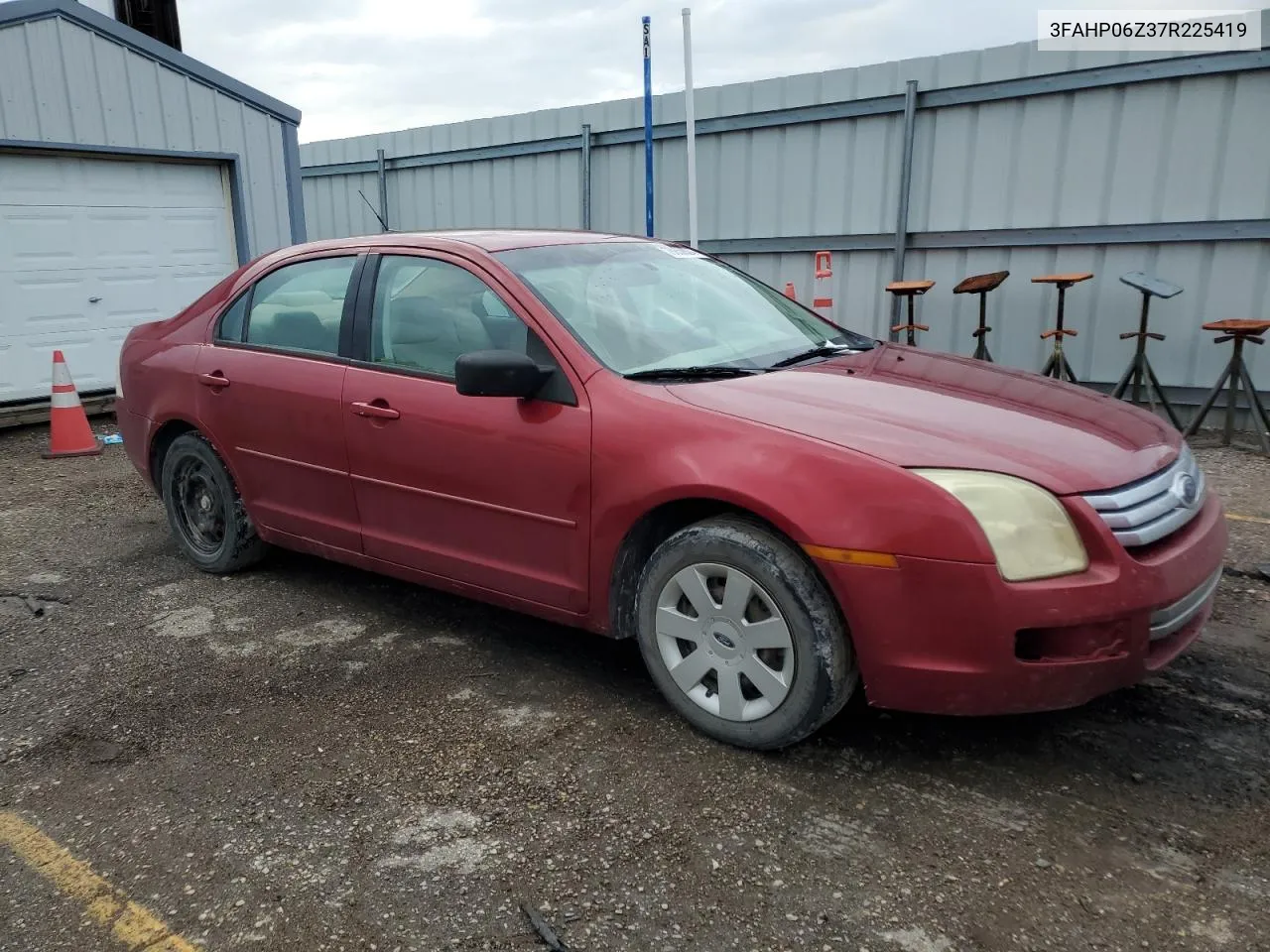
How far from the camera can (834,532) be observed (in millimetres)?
2561

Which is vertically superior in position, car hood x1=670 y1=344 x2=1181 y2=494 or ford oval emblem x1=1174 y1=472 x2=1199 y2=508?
car hood x1=670 y1=344 x2=1181 y2=494

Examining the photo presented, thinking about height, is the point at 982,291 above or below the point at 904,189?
below

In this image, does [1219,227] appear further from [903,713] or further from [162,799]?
[162,799]

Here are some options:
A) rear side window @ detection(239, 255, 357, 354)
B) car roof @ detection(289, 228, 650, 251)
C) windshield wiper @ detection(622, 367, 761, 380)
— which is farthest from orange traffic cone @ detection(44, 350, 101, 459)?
windshield wiper @ detection(622, 367, 761, 380)

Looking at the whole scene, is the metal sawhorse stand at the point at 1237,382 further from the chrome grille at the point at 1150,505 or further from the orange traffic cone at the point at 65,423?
the orange traffic cone at the point at 65,423

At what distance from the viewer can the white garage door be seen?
855 cm

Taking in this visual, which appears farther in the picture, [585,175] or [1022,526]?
[585,175]

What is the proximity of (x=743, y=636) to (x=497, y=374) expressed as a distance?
3.62 feet

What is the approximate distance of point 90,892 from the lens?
2.36 m

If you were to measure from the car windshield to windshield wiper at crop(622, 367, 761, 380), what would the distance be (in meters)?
0.02

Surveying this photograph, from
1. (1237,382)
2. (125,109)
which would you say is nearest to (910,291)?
(1237,382)

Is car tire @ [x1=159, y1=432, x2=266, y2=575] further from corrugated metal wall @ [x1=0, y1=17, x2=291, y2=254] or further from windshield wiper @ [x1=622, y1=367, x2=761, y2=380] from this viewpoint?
corrugated metal wall @ [x1=0, y1=17, x2=291, y2=254]

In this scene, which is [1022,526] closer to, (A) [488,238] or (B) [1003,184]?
(A) [488,238]

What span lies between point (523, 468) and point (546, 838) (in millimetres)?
1192
